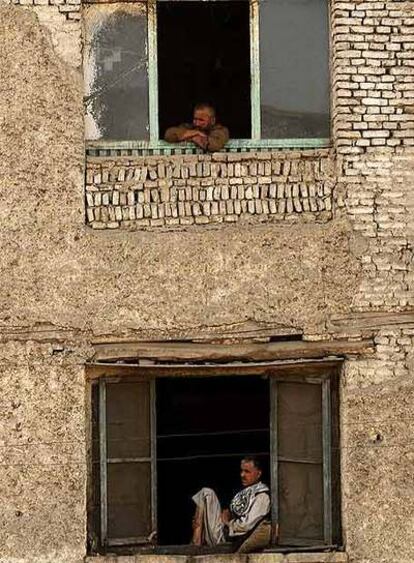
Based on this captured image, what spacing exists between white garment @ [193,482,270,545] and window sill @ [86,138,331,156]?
2349 mm

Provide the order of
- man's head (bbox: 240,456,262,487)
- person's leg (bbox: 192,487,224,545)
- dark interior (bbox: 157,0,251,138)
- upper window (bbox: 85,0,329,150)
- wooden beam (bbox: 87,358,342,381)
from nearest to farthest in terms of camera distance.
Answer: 1. wooden beam (bbox: 87,358,342,381)
2. upper window (bbox: 85,0,329,150)
3. person's leg (bbox: 192,487,224,545)
4. man's head (bbox: 240,456,262,487)
5. dark interior (bbox: 157,0,251,138)

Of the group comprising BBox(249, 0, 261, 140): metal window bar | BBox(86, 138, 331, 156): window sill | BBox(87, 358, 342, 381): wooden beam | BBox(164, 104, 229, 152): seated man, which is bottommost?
BBox(87, 358, 342, 381): wooden beam

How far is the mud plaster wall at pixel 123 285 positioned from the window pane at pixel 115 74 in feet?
0.61

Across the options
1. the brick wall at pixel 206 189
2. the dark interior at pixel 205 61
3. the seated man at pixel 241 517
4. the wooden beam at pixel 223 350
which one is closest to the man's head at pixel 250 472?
the seated man at pixel 241 517

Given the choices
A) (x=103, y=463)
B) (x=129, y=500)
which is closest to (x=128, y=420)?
(x=103, y=463)

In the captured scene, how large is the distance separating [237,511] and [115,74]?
3137 millimetres

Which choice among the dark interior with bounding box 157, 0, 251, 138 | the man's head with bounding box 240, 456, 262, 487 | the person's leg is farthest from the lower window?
the dark interior with bounding box 157, 0, 251, 138

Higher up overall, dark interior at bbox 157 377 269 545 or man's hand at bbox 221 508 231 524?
dark interior at bbox 157 377 269 545

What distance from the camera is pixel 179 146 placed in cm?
959

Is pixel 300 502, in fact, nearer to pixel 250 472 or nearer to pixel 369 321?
pixel 250 472

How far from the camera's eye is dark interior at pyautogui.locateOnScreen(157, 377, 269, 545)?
39.9ft

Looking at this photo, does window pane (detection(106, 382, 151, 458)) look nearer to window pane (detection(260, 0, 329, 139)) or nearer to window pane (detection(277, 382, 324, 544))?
window pane (detection(277, 382, 324, 544))

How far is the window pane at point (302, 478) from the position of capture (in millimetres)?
9609

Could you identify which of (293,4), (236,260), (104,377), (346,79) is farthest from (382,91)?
(104,377)
